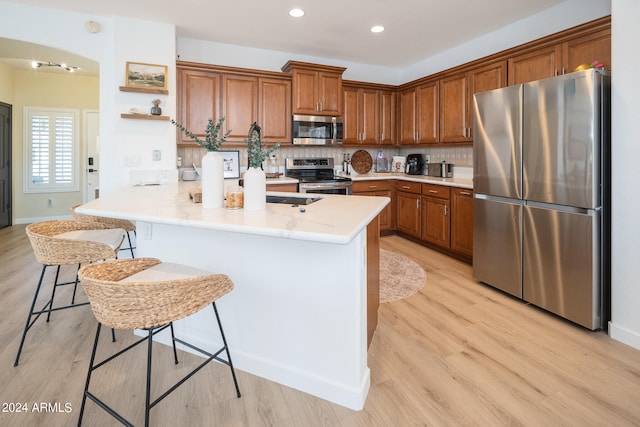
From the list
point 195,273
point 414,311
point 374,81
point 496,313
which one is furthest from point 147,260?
point 374,81

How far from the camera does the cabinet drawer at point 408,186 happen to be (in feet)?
15.2

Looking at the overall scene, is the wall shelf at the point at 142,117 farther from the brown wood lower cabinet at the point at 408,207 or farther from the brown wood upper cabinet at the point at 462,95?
the brown wood upper cabinet at the point at 462,95

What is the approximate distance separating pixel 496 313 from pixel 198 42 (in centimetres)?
434

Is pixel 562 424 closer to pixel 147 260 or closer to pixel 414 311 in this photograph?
pixel 414 311

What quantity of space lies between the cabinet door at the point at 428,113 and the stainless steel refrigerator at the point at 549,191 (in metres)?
1.61

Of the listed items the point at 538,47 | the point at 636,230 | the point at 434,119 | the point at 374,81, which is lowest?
the point at 636,230

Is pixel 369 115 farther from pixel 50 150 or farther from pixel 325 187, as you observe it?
pixel 50 150

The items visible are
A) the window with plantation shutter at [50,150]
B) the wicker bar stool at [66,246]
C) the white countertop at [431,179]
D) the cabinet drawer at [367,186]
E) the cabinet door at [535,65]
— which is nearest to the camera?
the wicker bar stool at [66,246]

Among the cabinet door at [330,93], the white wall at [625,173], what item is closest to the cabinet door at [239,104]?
the cabinet door at [330,93]

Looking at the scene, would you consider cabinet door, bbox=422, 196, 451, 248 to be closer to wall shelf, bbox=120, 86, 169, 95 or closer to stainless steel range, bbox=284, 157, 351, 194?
stainless steel range, bbox=284, 157, 351, 194

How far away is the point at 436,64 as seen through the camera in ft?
16.5

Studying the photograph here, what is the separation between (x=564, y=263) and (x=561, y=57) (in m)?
1.92

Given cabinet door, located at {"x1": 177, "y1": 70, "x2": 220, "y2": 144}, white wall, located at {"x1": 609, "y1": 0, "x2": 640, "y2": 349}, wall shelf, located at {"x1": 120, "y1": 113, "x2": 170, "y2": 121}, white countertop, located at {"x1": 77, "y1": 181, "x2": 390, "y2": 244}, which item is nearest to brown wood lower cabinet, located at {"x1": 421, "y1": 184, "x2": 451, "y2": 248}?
white wall, located at {"x1": 609, "y1": 0, "x2": 640, "y2": 349}

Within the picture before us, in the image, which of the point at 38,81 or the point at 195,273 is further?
the point at 38,81
